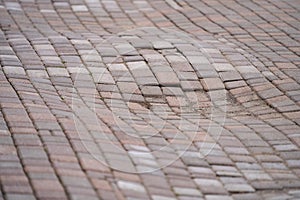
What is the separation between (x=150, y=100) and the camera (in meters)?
5.34

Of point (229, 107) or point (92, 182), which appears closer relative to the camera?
point (92, 182)

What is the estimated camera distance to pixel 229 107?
5367 millimetres

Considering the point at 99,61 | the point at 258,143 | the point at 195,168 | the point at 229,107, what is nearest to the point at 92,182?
the point at 195,168

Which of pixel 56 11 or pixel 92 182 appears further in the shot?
pixel 56 11

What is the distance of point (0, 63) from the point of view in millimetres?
5656

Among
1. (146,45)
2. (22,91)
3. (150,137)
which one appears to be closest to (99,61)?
(146,45)

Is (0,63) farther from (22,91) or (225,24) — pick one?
(225,24)

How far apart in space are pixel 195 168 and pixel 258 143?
0.70 m

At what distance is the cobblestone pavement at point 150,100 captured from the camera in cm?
404

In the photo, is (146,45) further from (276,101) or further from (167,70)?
(276,101)

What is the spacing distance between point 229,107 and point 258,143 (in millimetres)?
692

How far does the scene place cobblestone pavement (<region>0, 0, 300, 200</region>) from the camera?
159 inches

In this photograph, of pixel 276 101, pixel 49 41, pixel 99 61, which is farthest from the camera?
pixel 49 41

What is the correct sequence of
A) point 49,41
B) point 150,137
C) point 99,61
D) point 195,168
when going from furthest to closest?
point 49,41
point 99,61
point 150,137
point 195,168
